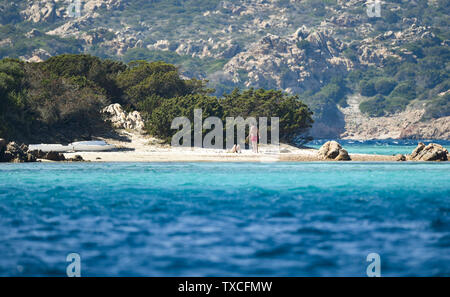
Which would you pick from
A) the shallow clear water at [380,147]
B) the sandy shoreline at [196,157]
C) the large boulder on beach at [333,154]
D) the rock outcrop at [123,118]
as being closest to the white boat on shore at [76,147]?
the sandy shoreline at [196,157]

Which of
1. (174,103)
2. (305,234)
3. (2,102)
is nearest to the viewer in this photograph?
(305,234)

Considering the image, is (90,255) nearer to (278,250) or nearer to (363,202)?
(278,250)

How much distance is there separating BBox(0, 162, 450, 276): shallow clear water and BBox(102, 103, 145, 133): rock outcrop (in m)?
27.3

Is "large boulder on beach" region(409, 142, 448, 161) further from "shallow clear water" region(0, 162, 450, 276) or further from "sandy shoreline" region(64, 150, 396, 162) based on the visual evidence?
"shallow clear water" region(0, 162, 450, 276)

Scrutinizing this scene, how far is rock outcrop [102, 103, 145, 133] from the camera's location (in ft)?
178

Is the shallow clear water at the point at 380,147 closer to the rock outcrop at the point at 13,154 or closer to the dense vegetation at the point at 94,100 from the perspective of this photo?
the dense vegetation at the point at 94,100

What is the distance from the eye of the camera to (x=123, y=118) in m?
55.4

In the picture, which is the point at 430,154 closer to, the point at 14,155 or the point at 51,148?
the point at 51,148

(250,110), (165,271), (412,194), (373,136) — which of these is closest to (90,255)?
(165,271)

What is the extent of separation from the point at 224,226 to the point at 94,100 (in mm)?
36777

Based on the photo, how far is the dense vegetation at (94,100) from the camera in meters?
46.2
